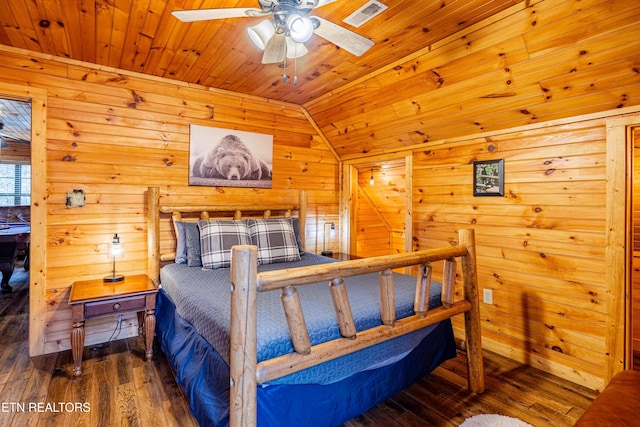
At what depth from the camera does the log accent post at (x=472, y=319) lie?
2.13 meters

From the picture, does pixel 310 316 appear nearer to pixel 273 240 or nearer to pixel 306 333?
pixel 306 333

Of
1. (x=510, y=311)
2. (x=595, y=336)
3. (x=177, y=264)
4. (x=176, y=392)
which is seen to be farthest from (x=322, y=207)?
(x=595, y=336)

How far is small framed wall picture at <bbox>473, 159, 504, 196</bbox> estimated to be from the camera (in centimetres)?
269

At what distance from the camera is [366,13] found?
1.94m

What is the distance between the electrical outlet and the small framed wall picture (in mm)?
840

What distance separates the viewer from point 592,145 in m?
2.19

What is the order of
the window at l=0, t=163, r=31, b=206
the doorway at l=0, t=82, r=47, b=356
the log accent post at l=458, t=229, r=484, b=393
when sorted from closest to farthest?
1. the log accent post at l=458, t=229, r=484, b=393
2. the doorway at l=0, t=82, r=47, b=356
3. the window at l=0, t=163, r=31, b=206

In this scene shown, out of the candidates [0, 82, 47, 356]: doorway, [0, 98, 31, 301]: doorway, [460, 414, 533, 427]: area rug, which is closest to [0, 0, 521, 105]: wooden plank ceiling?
[0, 82, 47, 356]: doorway

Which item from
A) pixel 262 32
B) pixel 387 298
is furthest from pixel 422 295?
pixel 262 32

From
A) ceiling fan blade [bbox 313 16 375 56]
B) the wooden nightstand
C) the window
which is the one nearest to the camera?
ceiling fan blade [bbox 313 16 375 56]

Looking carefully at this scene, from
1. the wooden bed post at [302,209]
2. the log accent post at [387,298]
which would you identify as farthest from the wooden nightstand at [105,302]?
the log accent post at [387,298]

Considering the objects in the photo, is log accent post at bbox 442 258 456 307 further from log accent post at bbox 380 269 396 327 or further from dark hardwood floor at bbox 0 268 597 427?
dark hardwood floor at bbox 0 268 597 427

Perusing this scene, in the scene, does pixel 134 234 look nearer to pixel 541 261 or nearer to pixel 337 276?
pixel 337 276

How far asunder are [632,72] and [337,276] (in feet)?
6.77
